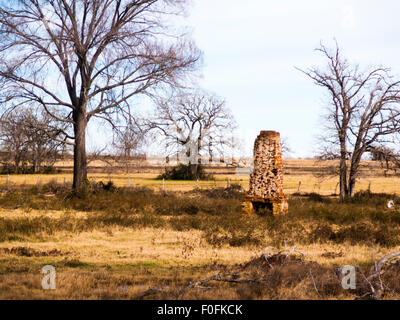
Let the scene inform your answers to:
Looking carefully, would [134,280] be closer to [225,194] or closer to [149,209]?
[149,209]

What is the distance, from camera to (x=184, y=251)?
9.97m

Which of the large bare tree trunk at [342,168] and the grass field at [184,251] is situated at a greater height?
the large bare tree trunk at [342,168]

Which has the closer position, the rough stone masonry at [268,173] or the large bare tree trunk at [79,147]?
the rough stone masonry at [268,173]

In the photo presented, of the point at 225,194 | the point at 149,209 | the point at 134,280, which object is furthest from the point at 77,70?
the point at 134,280

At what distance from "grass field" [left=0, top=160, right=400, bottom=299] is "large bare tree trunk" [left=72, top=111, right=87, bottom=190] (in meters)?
3.96

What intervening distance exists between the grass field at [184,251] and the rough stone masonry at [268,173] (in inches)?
34.8

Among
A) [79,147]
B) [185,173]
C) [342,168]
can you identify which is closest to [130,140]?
[79,147]

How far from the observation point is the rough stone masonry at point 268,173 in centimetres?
1571

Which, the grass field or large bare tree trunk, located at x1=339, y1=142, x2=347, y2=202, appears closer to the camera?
the grass field

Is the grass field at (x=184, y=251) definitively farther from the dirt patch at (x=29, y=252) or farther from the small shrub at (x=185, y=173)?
the small shrub at (x=185, y=173)

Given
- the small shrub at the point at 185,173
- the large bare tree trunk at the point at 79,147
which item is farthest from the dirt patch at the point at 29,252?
the small shrub at the point at 185,173

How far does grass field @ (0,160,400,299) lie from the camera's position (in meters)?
6.36

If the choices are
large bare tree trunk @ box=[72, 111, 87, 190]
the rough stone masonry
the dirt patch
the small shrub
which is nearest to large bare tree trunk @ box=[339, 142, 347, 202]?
the rough stone masonry

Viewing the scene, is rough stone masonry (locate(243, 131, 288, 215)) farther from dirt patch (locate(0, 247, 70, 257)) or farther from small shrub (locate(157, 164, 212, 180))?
small shrub (locate(157, 164, 212, 180))
